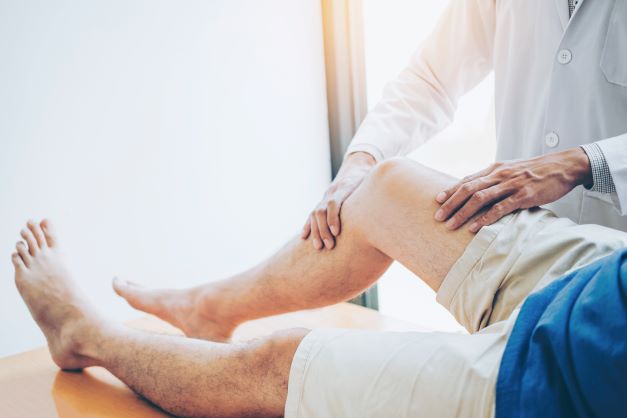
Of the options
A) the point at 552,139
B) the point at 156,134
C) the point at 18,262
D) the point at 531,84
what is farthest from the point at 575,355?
the point at 156,134

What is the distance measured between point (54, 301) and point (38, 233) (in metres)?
0.25

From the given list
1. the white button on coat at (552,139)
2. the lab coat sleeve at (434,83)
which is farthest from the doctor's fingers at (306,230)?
the white button on coat at (552,139)

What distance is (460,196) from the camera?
1.05 metres

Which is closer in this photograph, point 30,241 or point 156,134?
point 30,241

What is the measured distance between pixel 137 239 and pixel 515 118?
1.25m

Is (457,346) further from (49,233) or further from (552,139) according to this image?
(49,233)

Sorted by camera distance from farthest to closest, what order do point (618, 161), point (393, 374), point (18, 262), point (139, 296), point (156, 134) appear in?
1. point (156, 134)
2. point (139, 296)
3. point (18, 262)
4. point (618, 161)
5. point (393, 374)

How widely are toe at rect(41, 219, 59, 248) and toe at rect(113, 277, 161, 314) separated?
20cm

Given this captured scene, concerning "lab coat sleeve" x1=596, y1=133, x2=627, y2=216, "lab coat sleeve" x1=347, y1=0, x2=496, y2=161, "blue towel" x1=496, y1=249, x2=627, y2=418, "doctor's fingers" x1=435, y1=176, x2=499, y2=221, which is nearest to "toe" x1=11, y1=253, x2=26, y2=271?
"lab coat sleeve" x1=347, y1=0, x2=496, y2=161

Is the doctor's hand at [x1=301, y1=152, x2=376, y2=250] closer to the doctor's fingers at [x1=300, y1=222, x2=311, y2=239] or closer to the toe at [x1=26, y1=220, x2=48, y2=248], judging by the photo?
the doctor's fingers at [x1=300, y1=222, x2=311, y2=239]

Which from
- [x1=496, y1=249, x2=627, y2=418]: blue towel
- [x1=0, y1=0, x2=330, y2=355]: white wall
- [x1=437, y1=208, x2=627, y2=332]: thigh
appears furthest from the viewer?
[x1=0, y1=0, x2=330, y2=355]: white wall

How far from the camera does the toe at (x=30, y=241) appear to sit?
154cm

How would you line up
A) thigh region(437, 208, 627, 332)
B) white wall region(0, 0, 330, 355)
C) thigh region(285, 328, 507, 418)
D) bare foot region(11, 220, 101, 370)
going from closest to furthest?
thigh region(285, 328, 507, 418)
thigh region(437, 208, 627, 332)
bare foot region(11, 220, 101, 370)
white wall region(0, 0, 330, 355)

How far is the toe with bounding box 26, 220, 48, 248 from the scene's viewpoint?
5.15 feet
